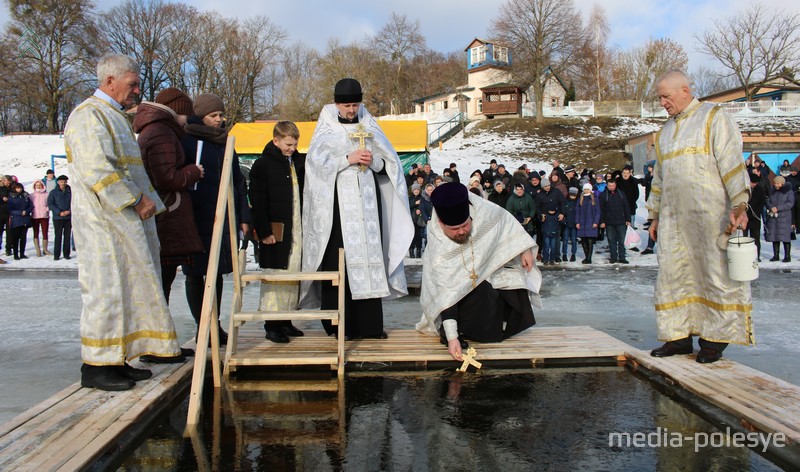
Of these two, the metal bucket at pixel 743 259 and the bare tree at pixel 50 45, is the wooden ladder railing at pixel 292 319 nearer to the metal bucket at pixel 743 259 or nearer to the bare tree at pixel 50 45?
the metal bucket at pixel 743 259

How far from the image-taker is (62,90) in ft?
147

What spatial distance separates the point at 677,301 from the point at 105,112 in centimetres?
404

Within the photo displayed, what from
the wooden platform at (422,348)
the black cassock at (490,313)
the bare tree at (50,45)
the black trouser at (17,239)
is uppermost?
the bare tree at (50,45)

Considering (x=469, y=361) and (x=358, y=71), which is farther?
(x=358, y=71)

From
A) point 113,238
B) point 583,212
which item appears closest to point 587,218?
point 583,212

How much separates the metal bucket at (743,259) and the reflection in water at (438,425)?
3.06ft

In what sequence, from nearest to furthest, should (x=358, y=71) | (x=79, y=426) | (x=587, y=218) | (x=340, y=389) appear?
(x=79, y=426), (x=340, y=389), (x=587, y=218), (x=358, y=71)

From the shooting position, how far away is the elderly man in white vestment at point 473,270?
4930 mm

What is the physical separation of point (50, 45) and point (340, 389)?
48.0 meters

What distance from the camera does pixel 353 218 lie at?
5.36 meters

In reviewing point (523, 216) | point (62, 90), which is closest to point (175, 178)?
point (523, 216)

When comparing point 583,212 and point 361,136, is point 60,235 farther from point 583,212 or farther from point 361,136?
point 361,136

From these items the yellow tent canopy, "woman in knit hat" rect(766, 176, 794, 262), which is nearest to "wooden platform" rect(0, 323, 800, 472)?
"woman in knit hat" rect(766, 176, 794, 262)

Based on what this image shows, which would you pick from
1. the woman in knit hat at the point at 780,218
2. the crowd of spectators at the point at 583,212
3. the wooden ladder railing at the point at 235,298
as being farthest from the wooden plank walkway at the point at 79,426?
the woman in knit hat at the point at 780,218
